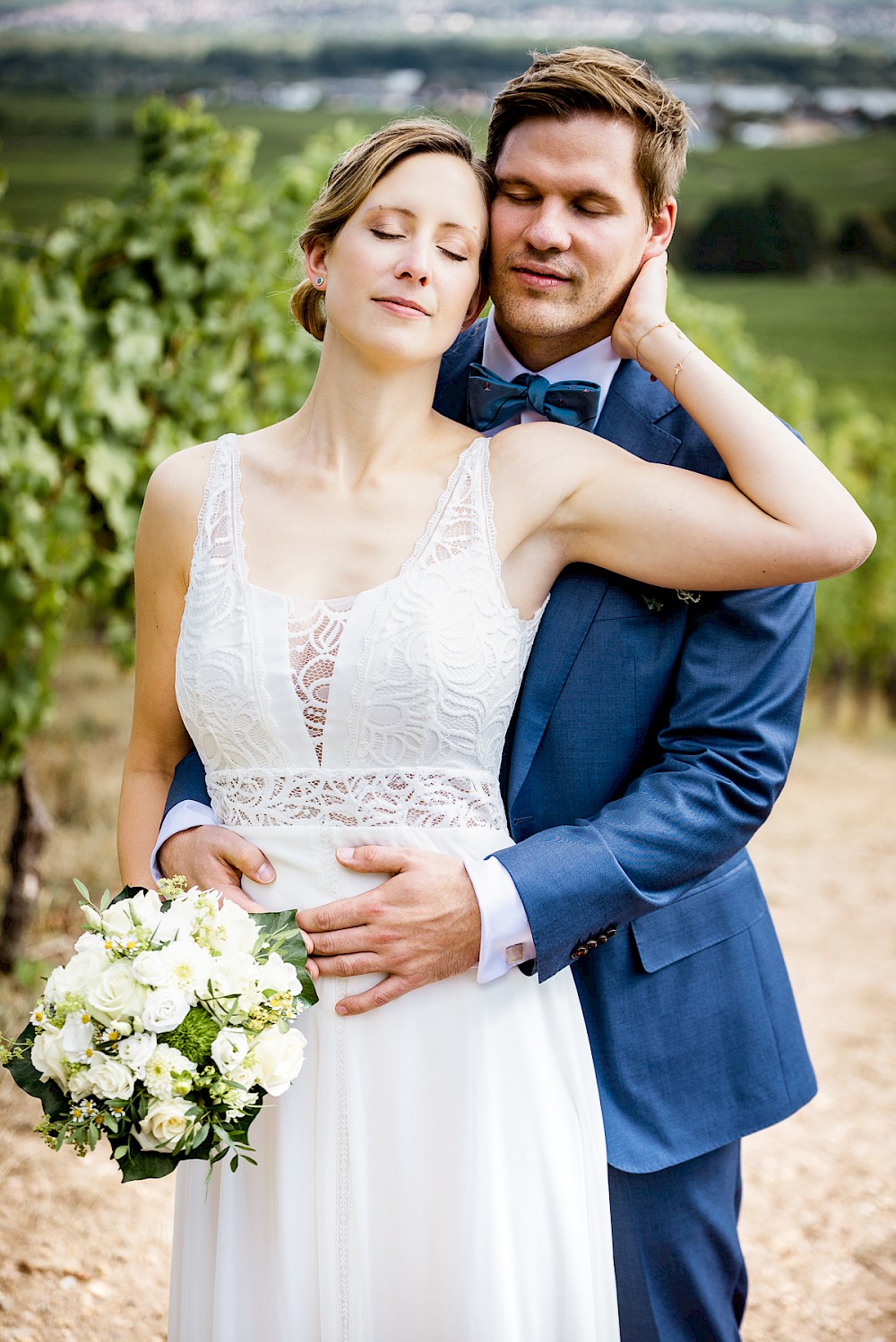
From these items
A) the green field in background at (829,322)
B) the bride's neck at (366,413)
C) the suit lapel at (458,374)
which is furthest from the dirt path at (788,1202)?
the green field in background at (829,322)

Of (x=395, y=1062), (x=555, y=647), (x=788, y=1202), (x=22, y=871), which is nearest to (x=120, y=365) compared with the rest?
(x=22, y=871)

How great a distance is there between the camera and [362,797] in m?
2.05

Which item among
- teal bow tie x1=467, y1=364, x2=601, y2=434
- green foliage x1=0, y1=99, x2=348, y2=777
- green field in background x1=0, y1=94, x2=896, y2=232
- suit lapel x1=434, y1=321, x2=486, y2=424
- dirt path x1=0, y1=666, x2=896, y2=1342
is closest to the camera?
teal bow tie x1=467, y1=364, x2=601, y2=434

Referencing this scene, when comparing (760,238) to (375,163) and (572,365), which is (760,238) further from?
(375,163)

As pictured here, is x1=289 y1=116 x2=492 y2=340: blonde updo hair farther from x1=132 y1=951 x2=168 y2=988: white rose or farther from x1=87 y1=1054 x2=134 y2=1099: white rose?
x1=87 y1=1054 x2=134 y2=1099: white rose

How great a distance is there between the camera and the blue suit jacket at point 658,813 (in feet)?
6.84

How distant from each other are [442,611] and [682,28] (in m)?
9.31

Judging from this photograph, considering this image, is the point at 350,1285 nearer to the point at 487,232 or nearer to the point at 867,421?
the point at 487,232

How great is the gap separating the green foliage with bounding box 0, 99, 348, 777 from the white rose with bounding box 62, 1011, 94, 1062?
2849 mm

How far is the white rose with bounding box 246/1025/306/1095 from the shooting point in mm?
1746

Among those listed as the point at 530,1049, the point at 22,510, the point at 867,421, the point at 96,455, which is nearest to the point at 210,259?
the point at 96,455

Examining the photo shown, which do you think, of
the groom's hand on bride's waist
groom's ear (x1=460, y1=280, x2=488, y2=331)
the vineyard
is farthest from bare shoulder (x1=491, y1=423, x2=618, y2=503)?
the vineyard

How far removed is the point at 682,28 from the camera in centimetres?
978

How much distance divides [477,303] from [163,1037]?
137 cm
